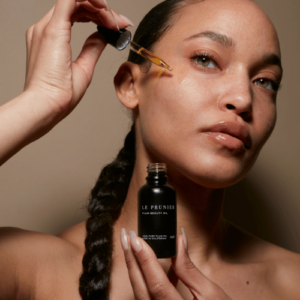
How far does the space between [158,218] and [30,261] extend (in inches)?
18.5

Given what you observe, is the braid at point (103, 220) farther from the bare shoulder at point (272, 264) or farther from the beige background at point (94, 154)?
the bare shoulder at point (272, 264)

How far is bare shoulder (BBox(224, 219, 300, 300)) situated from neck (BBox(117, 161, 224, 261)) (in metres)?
0.14

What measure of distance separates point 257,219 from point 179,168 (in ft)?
3.00

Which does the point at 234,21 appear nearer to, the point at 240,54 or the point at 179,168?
the point at 240,54

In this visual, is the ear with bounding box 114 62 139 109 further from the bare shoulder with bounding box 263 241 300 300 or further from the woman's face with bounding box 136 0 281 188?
the bare shoulder with bounding box 263 241 300 300

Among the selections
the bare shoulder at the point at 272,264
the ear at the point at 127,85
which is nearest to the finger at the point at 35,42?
the ear at the point at 127,85

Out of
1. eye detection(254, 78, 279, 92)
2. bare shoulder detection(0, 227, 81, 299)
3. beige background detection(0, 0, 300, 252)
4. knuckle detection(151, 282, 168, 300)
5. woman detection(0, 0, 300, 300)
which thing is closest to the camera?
knuckle detection(151, 282, 168, 300)

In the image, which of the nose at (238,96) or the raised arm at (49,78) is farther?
the nose at (238,96)

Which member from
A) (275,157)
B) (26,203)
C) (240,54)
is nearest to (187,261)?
(240,54)

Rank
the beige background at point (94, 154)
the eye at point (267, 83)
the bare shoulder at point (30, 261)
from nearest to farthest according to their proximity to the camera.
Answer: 1. the bare shoulder at point (30, 261)
2. the eye at point (267, 83)
3. the beige background at point (94, 154)

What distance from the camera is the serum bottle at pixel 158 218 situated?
842 mm

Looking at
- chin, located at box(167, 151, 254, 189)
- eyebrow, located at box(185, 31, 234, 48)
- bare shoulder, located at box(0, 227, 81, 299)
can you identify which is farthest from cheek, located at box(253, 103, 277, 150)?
bare shoulder, located at box(0, 227, 81, 299)

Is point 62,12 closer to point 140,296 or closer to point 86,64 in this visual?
point 86,64

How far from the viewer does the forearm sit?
816 millimetres
